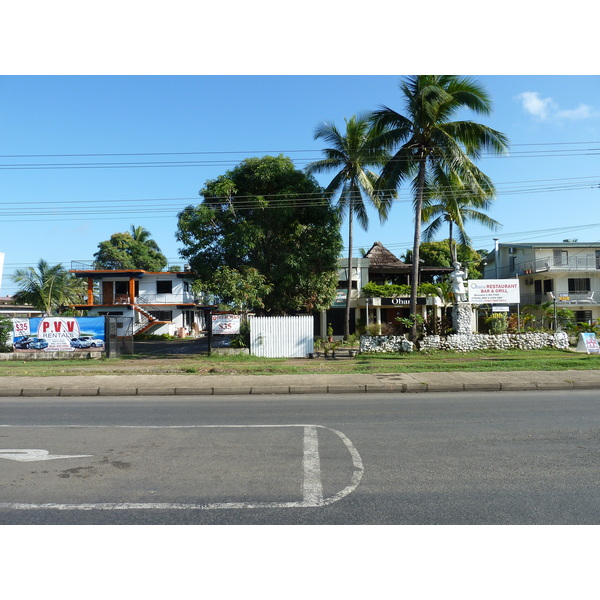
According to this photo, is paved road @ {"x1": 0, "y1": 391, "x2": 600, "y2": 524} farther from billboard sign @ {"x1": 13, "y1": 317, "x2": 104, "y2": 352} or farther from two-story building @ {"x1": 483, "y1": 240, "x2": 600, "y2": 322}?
two-story building @ {"x1": 483, "y1": 240, "x2": 600, "y2": 322}

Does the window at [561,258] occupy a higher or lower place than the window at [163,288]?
higher

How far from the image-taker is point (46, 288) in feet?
108

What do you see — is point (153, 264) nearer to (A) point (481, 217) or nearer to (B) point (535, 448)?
(A) point (481, 217)

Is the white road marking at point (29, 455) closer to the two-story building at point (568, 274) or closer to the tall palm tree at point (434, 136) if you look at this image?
the tall palm tree at point (434, 136)

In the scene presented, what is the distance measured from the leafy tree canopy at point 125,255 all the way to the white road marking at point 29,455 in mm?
50531

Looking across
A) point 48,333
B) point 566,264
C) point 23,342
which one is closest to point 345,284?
point 48,333

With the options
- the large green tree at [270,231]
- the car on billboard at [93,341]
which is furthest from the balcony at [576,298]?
the car on billboard at [93,341]

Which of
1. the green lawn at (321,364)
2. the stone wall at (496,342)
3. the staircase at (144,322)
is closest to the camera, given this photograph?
the green lawn at (321,364)

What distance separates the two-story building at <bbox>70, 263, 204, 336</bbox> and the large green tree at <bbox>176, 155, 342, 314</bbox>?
741 inches

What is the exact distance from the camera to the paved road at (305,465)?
4.03 m

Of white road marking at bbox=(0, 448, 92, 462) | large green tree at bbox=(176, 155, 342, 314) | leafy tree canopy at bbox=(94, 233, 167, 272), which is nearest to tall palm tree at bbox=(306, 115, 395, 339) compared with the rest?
large green tree at bbox=(176, 155, 342, 314)

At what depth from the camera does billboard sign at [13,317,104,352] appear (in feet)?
61.6

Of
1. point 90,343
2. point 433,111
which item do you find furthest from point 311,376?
point 433,111

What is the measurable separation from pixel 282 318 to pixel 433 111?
10162mm
